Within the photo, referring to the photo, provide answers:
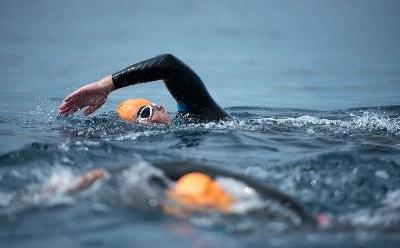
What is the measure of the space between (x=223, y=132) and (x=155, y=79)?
0.89 meters

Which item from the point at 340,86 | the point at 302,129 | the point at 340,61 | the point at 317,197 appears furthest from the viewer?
the point at 340,61

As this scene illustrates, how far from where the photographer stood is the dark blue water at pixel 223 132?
9.95 ft

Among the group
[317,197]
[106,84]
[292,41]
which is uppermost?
[292,41]

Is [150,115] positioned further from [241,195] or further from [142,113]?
[241,195]

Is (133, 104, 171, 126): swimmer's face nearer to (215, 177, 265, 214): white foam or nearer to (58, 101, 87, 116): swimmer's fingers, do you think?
(58, 101, 87, 116): swimmer's fingers

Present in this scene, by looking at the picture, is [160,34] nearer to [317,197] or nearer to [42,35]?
[42,35]

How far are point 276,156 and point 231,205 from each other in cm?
210

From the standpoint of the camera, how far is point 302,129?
271 inches

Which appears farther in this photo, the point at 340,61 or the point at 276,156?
the point at 340,61

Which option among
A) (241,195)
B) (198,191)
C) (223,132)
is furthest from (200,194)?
(223,132)

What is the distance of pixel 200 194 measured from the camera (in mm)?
3248

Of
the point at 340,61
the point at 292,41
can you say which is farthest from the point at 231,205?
the point at 292,41

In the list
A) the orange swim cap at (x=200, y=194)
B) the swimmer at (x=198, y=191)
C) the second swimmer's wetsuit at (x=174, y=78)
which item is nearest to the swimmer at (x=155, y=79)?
the second swimmer's wetsuit at (x=174, y=78)

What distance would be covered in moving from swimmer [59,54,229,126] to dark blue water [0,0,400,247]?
19cm
